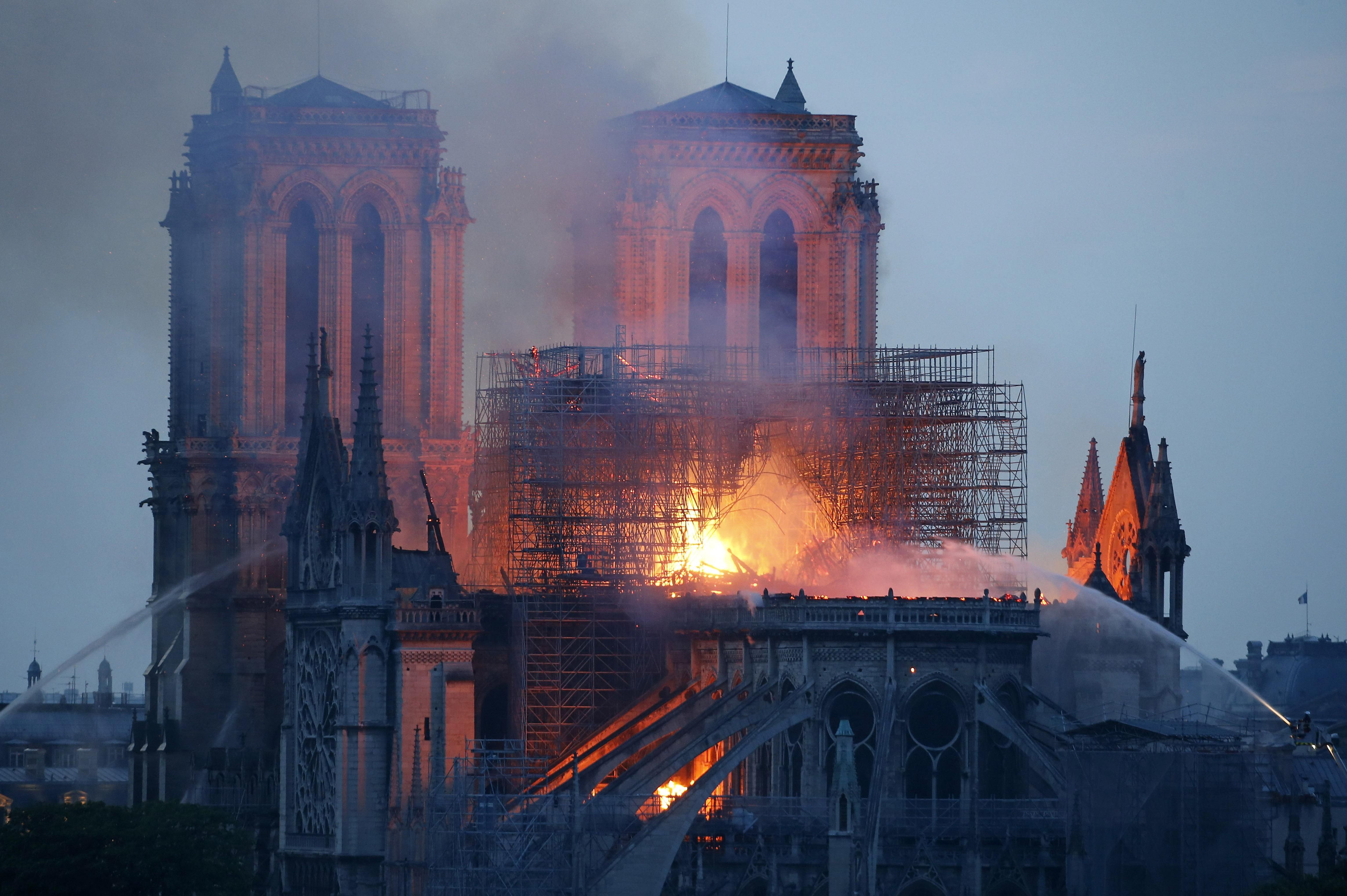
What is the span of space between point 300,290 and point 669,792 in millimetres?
30697

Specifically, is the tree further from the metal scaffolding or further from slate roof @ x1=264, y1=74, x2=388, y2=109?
slate roof @ x1=264, y1=74, x2=388, y2=109

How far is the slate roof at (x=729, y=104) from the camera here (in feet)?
364

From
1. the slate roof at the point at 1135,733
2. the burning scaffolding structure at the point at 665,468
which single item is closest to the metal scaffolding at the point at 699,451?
the burning scaffolding structure at the point at 665,468

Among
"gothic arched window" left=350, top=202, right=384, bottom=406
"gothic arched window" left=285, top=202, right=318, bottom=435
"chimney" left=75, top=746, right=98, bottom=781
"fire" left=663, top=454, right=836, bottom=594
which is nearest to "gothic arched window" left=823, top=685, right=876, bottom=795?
"fire" left=663, top=454, right=836, bottom=594

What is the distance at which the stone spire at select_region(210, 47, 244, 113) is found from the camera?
111562 millimetres

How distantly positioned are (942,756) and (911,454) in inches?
702

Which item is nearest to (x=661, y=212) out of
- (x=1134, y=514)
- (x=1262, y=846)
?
(x=1134, y=514)

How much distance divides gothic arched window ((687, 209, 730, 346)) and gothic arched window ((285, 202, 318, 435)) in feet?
46.8

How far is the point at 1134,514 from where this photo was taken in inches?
4124

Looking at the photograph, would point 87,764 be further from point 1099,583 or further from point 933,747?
point 933,747

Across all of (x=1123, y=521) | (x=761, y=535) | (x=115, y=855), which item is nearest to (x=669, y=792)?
(x=761, y=535)

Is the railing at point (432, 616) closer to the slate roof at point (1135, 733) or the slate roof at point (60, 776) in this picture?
the slate roof at point (1135, 733)

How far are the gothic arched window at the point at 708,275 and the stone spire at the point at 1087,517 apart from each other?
15.8 metres

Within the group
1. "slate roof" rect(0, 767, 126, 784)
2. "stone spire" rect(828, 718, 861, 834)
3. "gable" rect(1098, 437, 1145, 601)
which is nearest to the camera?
"stone spire" rect(828, 718, 861, 834)
